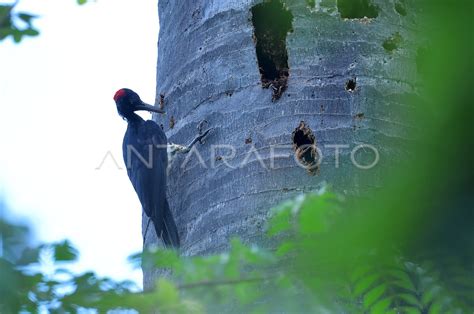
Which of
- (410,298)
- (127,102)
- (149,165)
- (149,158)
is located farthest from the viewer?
(127,102)

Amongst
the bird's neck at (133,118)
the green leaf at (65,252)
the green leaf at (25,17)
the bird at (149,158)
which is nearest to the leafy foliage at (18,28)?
the green leaf at (25,17)

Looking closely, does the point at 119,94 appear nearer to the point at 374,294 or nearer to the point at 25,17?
the point at 25,17

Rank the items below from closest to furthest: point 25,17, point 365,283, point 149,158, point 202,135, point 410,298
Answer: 1. point 365,283
2. point 410,298
3. point 25,17
4. point 202,135
5. point 149,158

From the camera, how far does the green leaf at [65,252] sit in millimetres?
1438

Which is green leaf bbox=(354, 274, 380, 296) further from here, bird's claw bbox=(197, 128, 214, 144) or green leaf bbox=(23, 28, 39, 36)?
bird's claw bbox=(197, 128, 214, 144)

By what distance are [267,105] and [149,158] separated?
81.0 inches

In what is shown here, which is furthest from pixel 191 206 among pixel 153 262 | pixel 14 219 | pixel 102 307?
pixel 14 219

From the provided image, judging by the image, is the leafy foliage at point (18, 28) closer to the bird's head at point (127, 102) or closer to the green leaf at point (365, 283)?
the green leaf at point (365, 283)

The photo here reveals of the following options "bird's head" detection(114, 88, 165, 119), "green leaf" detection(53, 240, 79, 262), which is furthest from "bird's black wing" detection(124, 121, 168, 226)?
"green leaf" detection(53, 240, 79, 262)

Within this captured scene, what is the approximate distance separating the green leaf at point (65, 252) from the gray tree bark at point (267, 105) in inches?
69.1

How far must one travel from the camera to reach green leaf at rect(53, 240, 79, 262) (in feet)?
4.72

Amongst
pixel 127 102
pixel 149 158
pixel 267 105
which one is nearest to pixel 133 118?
pixel 127 102

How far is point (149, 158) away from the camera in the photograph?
5.51 metres

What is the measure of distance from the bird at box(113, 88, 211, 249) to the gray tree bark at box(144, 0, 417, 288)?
102 mm
